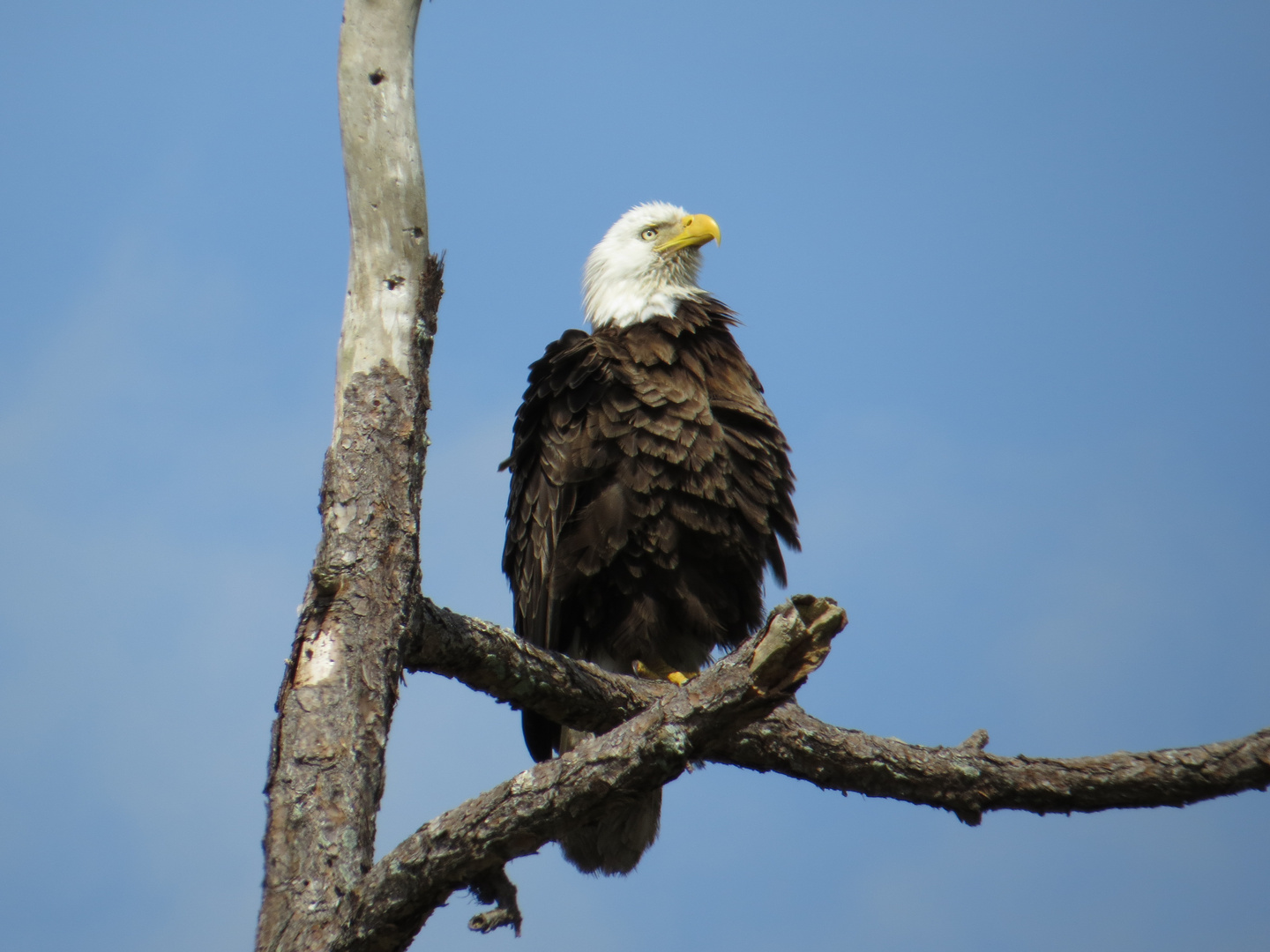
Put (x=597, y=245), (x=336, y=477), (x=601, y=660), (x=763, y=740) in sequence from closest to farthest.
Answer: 1. (x=336, y=477)
2. (x=763, y=740)
3. (x=601, y=660)
4. (x=597, y=245)

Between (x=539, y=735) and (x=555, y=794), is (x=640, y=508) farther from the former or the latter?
(x=555, y=794)

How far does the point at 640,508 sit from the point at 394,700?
1.72 metres

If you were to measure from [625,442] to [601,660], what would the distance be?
1020mm

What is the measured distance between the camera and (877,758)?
4.08 meters

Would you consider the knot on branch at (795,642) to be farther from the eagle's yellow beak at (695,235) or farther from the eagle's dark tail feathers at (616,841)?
the eagle's yellow beak at (695,235)

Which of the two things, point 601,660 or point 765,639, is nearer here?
point 765,639

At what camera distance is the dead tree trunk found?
8.30ft

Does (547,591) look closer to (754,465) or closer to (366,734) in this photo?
(754,465)

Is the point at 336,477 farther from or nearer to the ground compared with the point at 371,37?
nearer to the ground

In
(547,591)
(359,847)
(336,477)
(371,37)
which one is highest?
(371,37)

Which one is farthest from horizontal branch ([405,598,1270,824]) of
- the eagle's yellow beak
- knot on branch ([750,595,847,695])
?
the eagle's yellow beak

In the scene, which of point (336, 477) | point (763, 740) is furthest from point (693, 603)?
point (336, 477)

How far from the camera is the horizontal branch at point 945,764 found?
3.99m

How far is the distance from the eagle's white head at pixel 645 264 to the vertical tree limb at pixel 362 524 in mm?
2107
